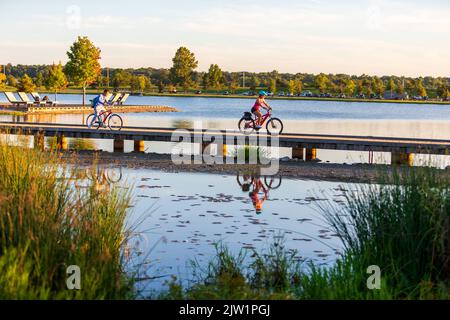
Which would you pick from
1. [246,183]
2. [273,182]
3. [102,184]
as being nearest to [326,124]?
[273,182]

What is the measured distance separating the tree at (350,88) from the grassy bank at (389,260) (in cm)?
15932

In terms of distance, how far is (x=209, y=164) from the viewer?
65.9ft

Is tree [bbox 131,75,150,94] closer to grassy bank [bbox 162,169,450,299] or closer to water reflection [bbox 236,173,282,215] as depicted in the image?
water reflection [bbox 236,173,282,215]

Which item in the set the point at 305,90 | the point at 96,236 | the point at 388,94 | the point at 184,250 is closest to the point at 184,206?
the point at 184,250

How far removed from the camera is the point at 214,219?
39.4ft

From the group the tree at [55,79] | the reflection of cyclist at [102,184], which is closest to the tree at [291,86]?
the tree at [55,79]

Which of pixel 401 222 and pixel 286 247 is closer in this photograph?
pixel 401 222

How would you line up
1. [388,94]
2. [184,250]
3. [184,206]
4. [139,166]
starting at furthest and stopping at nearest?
[388,94], [139,166], [184,206], [184,250]

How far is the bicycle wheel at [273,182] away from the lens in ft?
53.1

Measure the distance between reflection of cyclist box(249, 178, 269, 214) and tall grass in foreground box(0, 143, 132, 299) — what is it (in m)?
5.39

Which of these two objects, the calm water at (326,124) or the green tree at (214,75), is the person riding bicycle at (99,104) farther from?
the green tree at (214,75)

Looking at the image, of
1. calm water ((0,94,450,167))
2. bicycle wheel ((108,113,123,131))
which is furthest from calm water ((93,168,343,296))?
bicycle wheel ((108,113,123,131))

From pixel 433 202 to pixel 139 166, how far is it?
523 inches

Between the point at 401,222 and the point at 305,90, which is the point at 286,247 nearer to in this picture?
the point at 401,222
